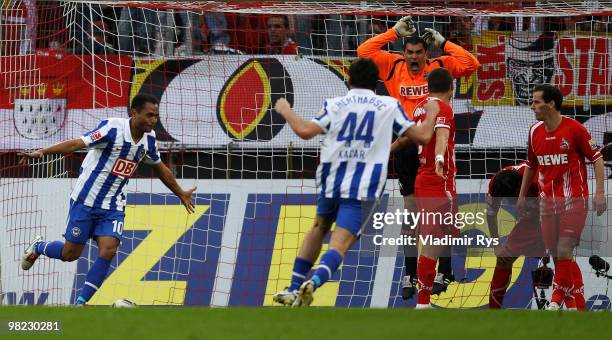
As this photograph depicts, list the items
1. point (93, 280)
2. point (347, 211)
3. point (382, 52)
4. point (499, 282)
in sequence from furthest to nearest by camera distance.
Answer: point (382, 52) < point (499, 282) < point (93, 280) < point (347, 211)

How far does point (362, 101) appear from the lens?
30.1ft

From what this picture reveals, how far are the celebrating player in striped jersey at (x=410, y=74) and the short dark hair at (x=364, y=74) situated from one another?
238cm

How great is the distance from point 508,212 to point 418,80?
220 cm

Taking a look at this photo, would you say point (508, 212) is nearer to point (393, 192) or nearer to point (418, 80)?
point (393, 192)

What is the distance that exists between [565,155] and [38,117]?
596 cm

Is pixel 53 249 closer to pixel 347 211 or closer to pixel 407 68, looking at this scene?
pixel 347 211

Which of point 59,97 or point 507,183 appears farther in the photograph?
point 59,97

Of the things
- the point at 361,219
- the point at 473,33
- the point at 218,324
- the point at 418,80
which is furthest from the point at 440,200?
the point at 218,324

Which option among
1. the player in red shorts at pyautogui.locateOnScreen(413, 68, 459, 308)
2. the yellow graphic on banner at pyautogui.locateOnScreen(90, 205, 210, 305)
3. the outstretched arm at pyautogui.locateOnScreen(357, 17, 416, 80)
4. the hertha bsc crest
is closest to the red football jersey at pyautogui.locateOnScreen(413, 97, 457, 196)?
the player in red shorts at pyautogui.locateOnScreen(413, 68, 459, 308)

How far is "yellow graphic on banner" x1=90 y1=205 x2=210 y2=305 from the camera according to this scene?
13562mm

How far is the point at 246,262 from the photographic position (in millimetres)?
13648

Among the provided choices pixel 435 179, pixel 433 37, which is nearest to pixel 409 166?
pixel 435 179

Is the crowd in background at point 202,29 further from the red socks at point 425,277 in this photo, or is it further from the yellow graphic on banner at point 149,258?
the red socks at point 425,277

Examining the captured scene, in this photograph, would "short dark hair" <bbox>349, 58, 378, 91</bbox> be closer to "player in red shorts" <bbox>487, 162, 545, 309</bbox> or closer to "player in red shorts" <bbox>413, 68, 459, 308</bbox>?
"player in red shorts" <bbox>413, 68, 459, 308</bbox>
